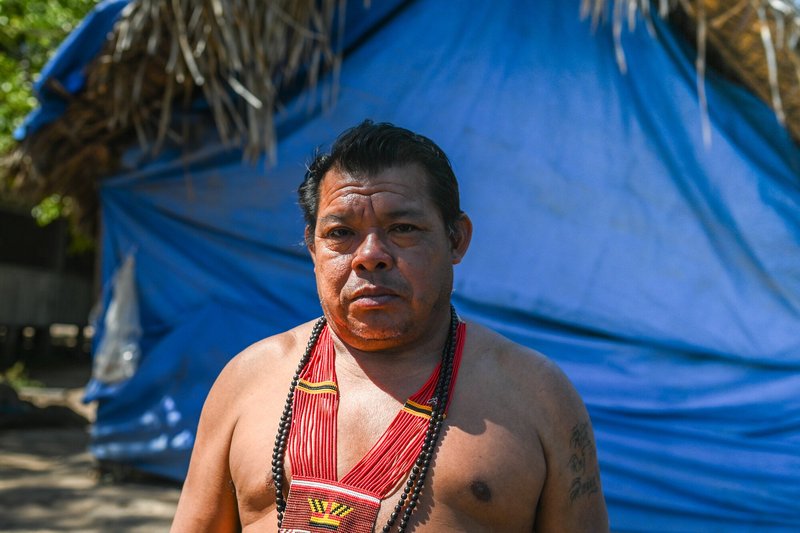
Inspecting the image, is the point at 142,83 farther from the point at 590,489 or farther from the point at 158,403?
the point at 590,489

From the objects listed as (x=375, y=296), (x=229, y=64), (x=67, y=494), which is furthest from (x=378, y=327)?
(x=67, y=494)

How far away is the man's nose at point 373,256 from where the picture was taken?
178 centimetres

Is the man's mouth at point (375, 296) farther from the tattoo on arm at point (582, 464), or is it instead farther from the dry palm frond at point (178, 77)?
the dry palm frond at point (178, 77)

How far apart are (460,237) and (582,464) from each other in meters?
0.63

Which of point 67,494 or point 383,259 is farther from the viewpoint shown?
point 67,494

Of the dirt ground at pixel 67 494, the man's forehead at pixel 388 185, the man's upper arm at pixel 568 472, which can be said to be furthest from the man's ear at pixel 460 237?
the dirt ground at pixel 67 494

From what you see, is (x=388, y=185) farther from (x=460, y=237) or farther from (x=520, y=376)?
(x=520, y=376)

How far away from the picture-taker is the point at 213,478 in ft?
6.30

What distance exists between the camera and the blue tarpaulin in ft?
13.4

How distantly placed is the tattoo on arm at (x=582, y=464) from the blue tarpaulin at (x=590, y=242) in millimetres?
2450

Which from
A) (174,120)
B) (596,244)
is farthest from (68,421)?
(596,244)

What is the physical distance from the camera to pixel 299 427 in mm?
1821

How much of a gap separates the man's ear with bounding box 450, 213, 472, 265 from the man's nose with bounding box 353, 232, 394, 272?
223mm

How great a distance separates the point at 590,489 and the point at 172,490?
3969 millimetres
